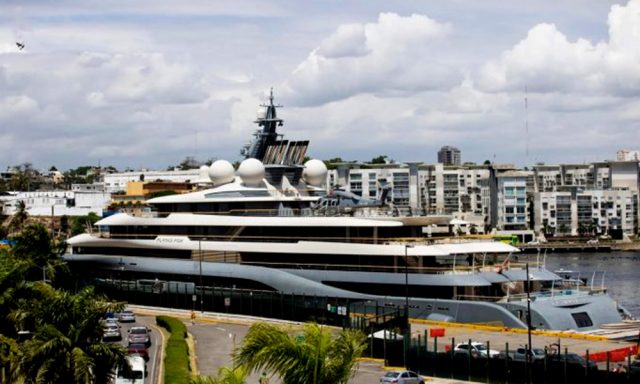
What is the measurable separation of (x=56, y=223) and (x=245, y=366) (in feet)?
484

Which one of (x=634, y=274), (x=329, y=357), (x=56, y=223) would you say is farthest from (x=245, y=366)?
(x=56, y=223)

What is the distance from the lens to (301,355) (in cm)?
1600

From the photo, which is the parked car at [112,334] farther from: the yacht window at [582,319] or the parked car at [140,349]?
the yacht window at [582,319]

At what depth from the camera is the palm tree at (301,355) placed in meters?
15.9

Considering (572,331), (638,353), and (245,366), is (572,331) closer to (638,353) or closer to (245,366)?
(638,353)

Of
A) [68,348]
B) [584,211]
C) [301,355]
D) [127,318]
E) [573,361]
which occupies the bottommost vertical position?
[127,318]

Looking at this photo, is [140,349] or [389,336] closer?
[389,336]

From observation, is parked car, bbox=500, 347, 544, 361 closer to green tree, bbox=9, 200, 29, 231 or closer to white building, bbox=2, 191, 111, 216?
green tree, bbox=9, 200, 29, 231

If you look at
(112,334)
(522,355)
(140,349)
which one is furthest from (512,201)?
(522,355)

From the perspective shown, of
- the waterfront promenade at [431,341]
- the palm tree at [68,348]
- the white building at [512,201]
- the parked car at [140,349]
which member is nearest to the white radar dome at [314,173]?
the waterfront promenade at [431,341]

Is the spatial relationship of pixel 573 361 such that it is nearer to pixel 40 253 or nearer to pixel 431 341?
pixel 431 341

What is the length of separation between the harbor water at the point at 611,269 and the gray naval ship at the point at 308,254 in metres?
13.9

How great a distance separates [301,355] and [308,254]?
37.4 meters

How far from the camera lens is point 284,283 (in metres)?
53.4
